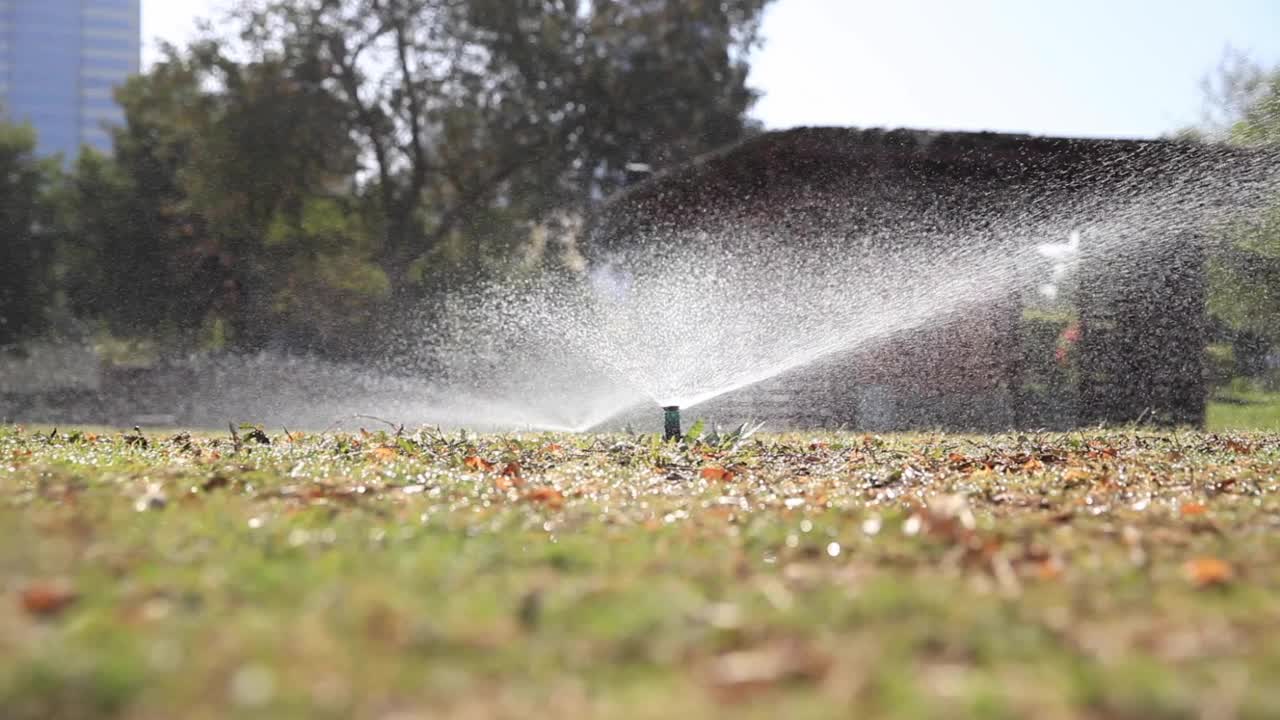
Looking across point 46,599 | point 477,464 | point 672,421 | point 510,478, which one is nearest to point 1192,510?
point 510,478

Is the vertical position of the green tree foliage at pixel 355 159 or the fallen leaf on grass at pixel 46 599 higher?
the green tree foliage at pixel 355 159

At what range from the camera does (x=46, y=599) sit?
71.9 inches

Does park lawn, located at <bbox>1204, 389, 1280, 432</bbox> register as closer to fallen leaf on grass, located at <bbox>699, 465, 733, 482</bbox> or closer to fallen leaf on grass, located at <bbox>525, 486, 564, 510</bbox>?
fallen leaf on grass, located at <bbox>699, 465, 733, 482</bbox>

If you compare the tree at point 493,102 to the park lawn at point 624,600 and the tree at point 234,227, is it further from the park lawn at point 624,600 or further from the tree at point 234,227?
the park lawn at point 624,600

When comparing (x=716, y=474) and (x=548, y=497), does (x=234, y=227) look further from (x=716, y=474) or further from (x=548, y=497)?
(x=548, y=497)

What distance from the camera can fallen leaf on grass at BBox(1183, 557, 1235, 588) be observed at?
7.47ft

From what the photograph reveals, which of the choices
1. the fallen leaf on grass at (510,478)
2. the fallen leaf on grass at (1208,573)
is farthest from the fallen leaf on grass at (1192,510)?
the fallen leaf on grass at (510,478)

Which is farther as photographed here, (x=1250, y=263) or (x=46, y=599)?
(x=1250, y=263)

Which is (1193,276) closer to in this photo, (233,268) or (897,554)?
(897,554)

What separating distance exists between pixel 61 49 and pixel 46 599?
53.1 m

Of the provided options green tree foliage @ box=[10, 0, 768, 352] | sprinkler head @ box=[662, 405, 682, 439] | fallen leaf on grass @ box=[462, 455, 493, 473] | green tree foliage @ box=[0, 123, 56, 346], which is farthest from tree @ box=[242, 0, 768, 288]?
fallen leaf on grass @ box=[462, 455, 493, 473]

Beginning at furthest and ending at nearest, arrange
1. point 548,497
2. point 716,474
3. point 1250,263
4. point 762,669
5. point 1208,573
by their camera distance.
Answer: point 1250,263
point 716,474
point 548,497
point 1208,573
point 762,669

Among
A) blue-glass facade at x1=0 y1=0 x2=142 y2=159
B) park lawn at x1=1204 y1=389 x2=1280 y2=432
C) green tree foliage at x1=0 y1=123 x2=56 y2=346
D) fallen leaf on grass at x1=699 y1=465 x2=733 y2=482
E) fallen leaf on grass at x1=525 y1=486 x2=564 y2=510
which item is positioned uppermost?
blue-glass facade at x1=0 y1=0 x2=142 y2=159

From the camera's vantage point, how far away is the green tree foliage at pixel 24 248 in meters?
21.3
